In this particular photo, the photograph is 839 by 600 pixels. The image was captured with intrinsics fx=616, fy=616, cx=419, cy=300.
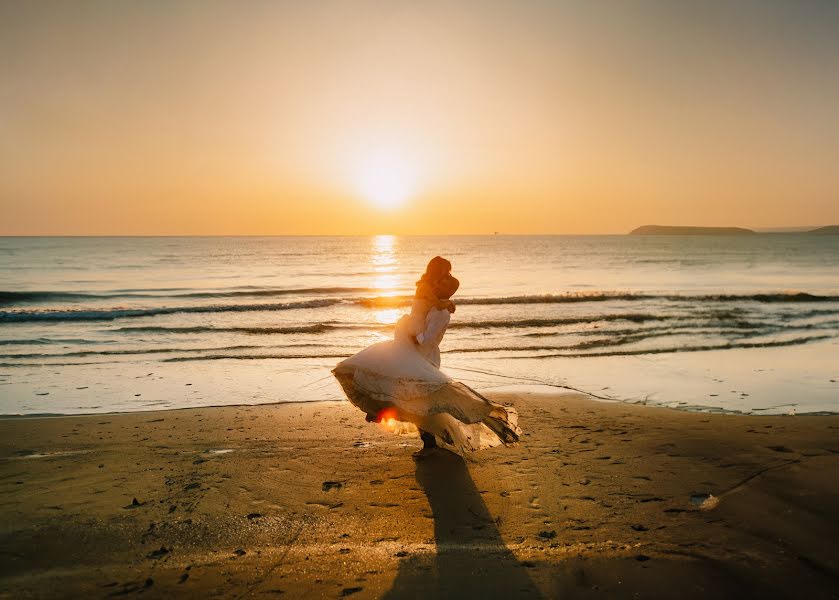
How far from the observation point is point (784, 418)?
26.6 feet

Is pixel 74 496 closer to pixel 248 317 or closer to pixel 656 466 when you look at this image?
pixel 656 466

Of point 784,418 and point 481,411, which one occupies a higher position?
point 481,411

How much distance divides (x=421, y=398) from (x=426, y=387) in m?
0.12

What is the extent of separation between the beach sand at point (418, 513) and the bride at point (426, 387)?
1.51 feet

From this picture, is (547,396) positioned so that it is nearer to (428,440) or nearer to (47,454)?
(428,440)

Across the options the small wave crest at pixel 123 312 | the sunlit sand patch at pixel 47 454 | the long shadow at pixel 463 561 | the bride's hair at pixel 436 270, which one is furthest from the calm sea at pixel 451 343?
the long shadow at pixel 463 561

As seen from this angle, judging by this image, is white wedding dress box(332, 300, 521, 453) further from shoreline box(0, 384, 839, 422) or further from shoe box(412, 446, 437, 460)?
shoreline box(0, 384, 839, 422)

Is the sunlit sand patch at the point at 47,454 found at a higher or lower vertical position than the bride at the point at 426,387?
lower

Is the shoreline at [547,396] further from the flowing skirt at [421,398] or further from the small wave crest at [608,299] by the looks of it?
the small wave crest at [608,299]

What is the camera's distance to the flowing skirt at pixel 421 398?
577 cm

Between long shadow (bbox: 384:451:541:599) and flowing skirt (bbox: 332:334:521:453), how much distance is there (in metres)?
0.57

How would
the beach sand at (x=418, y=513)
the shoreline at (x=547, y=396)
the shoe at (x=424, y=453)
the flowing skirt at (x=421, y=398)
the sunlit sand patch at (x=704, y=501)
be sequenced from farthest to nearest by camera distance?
the shoreline at (x=547, y=396)
the shoe at (x=424, y=453)
the flowing skirt at (x=421, y=398)
the sunlit sand patch at (x=704, y=501)
the beach sand at (x=418, y=513)

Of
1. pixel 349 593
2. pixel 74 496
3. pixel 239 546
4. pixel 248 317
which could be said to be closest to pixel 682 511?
pixel 349 593

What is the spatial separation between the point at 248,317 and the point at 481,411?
18.5 meters
